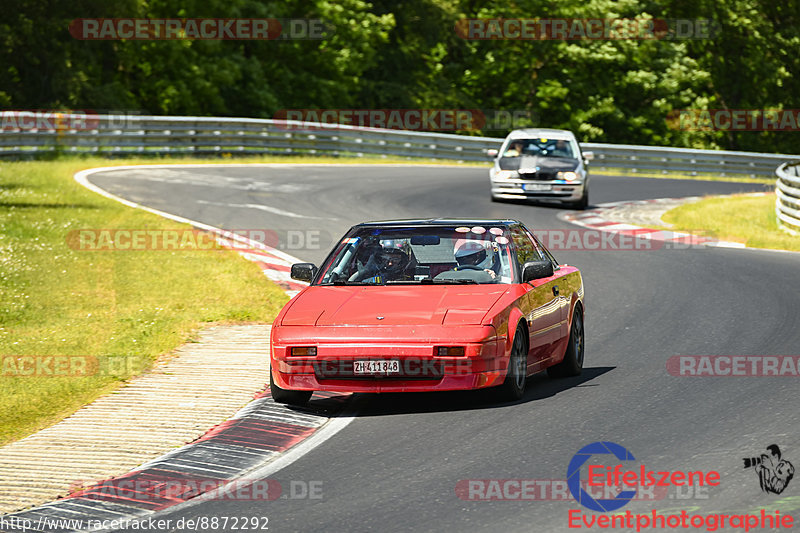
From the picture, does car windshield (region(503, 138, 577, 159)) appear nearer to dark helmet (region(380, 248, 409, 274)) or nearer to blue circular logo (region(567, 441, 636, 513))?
dark helmet (region(380, 248, 409, 274))

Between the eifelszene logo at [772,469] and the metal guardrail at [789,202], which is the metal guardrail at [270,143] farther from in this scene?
the eifelszene logo at [772,469]

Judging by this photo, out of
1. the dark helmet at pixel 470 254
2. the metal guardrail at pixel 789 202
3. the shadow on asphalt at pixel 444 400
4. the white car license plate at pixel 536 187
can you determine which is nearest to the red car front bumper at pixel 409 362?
the shadow on asphalt at pixel 444 400

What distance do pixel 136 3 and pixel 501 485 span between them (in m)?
39.1

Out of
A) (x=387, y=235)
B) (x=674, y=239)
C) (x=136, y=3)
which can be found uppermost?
(x=136, y=3)

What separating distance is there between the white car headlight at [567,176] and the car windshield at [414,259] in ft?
48.4

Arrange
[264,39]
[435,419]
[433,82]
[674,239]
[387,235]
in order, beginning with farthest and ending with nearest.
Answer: [433,82]
[264,39]
[674,239]
[387,235]
[435,419]

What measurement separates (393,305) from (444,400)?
2.75 feet

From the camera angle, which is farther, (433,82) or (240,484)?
(433,82)

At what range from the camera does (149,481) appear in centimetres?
739

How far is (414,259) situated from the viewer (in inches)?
405

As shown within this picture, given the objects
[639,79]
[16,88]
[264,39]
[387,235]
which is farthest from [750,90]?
[387,235]

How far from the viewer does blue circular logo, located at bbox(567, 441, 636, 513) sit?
21.2ft

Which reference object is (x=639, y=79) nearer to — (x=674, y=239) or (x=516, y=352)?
(x=674, y=239)

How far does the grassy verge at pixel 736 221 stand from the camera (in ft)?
69.3
